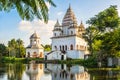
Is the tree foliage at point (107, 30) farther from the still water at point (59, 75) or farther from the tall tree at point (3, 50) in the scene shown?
the tall tree at point (3, 50)

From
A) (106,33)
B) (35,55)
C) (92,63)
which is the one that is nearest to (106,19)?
(106,33)

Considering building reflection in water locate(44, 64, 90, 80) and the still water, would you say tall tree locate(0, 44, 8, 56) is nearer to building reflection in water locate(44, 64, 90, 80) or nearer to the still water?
building reflection in water locate(44, 64, 90, 80)

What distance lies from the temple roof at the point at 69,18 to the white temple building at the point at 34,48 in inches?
448

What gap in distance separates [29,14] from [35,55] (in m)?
71.0

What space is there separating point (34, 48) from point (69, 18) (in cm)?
1415

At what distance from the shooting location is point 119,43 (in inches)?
1260

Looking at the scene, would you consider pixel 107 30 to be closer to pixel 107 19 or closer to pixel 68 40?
pixel 107 19

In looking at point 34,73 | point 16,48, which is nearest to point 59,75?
point 34,73

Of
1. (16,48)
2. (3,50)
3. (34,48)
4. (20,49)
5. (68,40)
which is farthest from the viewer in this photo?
(16,48)

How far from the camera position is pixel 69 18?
65750 mm

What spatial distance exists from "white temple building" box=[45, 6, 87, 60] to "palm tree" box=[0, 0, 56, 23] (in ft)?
192

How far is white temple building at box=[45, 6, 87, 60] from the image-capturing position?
62.4m

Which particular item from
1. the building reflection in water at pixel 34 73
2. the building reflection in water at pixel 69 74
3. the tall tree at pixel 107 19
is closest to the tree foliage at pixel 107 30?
the tall tree at pixel 107 19

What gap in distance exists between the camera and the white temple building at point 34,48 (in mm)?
73625
